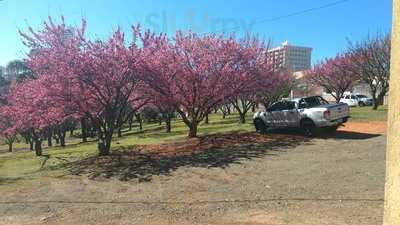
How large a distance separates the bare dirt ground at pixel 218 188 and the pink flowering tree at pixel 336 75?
24.6 meters

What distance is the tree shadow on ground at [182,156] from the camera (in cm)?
1306

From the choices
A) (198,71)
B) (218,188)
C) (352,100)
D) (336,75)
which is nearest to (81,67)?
(198,71)

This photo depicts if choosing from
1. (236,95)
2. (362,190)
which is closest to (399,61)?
(362,190)

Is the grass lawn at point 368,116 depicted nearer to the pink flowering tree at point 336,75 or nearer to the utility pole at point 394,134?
the pink flowering tree at point 336,75

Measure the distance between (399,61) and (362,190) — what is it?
7146 millimetres

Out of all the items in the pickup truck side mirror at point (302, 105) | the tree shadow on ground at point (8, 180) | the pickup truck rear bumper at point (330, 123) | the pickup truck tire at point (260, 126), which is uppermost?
the pickup truck side mirror at point (302, 105)

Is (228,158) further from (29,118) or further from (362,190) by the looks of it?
(29,118)

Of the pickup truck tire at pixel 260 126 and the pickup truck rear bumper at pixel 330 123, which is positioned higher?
the pickup truck rear bumper at pixel 330 123

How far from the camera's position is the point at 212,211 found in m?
7.76

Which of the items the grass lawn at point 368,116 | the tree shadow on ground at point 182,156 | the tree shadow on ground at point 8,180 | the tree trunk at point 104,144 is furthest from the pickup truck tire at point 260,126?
the tree shadow on ground at point 8,180

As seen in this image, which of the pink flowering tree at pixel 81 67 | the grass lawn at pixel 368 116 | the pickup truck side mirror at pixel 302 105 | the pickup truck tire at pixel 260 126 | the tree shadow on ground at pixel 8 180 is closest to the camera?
the tree shadow on ground at pixel 8 180

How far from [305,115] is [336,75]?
26.5 meters

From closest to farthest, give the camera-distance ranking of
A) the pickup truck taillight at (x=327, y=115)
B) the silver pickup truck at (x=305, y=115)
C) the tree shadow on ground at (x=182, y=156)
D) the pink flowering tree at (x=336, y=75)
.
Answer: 1. the tree shadow on ground at (x=182, y=156)
2. the pickup truck taillight at (x=327, y=115)
3. the silver pickup truck at (x=305, y=115)
4. the pink flowering tree at (x=336, y=75)

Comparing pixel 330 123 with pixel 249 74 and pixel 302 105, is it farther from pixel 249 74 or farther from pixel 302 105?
pixel 249 74
